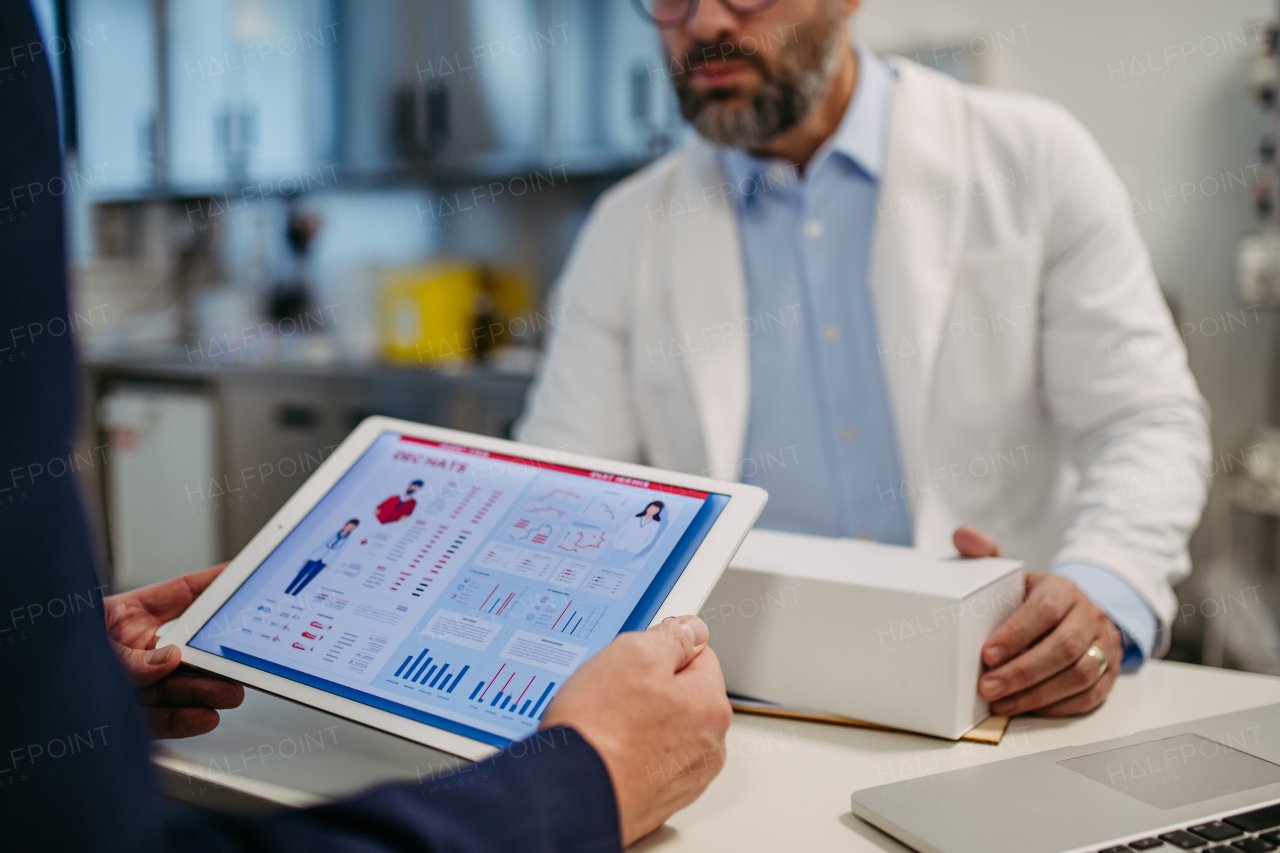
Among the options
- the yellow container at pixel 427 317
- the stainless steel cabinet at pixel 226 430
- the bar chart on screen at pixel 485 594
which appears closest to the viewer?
the bar chart on screen at pixel 485 594

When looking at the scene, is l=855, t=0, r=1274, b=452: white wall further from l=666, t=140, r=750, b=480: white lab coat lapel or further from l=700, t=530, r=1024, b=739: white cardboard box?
l=700, t=530, r=1024, b=739: white cardboard box

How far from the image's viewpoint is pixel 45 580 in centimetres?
38

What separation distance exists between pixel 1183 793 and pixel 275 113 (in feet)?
11.9

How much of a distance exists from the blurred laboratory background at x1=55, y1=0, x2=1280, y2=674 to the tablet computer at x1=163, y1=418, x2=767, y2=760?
2043 millimetres

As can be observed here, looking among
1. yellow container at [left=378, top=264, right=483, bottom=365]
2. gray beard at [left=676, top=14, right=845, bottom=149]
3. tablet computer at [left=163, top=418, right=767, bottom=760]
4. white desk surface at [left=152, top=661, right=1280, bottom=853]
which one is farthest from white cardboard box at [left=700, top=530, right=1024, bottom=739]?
yellow container at [left=378, top=264, right=483, bottom=365]

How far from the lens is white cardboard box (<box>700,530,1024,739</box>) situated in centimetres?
75

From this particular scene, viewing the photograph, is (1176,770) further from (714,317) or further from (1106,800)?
(714,317)

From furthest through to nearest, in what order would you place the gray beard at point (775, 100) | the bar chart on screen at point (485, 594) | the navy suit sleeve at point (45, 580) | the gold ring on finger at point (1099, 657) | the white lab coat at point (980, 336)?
the gray beard at point (775, 100)
the white lab coat at point (980, 336)
the gold ring on finger at point (1099, 657)
the bar chart on screen at point (485, 594)
the navy suit sleeve at point (45, 580)

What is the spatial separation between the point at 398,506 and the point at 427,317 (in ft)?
8.31

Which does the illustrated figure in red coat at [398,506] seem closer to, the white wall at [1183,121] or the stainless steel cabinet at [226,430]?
the stainless steel cabinet at [226,430]

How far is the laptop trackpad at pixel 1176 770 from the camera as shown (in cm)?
63

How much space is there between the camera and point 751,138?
4.50ft

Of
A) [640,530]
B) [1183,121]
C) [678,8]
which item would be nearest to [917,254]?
[678,8]

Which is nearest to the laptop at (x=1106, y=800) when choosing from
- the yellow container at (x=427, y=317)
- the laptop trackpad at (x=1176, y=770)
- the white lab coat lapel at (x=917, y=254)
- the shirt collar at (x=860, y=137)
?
the laptop trackpad at (x=1176, y=770)
